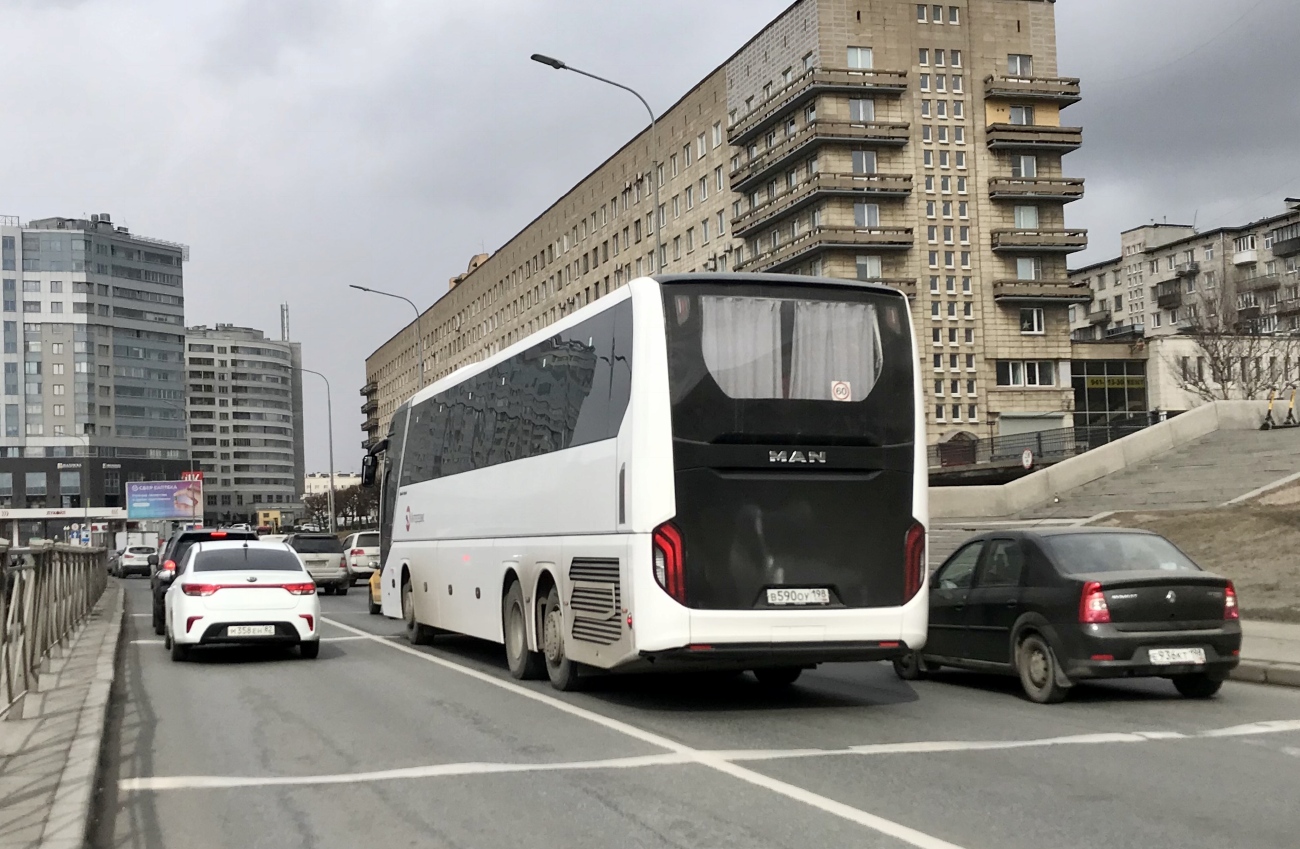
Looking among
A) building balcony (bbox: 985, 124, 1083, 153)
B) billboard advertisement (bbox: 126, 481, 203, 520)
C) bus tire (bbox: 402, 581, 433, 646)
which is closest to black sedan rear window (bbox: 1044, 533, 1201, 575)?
bus tire (bbox: 402, 581, 433, 646)

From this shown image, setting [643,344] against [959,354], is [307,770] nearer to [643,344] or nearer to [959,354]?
[643,344]

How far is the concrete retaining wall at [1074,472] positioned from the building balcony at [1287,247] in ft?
223

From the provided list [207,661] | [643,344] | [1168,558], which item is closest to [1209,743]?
[1168,558]

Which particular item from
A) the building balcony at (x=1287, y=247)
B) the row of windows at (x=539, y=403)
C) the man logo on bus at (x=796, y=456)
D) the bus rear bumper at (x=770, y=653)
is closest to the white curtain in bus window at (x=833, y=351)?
the man logo on bus at (x=796, y=456)

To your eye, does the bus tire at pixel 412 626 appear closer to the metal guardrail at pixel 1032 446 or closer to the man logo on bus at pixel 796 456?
the man logo on bus at pixel 796 456

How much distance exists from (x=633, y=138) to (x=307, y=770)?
3362 inches

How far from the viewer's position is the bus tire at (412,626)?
63.5 feet

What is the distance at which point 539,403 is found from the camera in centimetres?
1360

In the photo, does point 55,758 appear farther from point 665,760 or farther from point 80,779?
point 665,760

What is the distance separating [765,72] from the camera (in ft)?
254

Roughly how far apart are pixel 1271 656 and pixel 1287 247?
10686 cm

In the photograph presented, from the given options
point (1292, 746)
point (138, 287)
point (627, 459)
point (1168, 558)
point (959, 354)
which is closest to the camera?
point (1292, 746)

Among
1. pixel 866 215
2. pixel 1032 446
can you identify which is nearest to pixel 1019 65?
pixel 866 215

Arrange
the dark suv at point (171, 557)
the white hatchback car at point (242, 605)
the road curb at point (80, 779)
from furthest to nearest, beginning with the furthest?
the dark suv at point (171, 557), the white hatchback car at point (242, 605), the road curb at point (80, 779)
